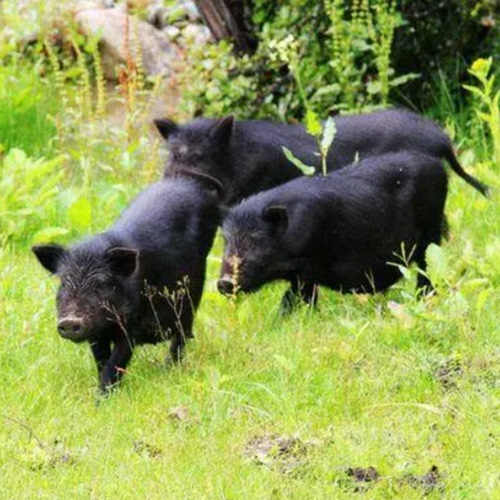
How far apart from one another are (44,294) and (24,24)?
6625mm

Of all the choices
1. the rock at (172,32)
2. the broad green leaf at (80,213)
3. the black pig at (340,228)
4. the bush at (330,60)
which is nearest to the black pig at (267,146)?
the broad green leaf at (80,213)

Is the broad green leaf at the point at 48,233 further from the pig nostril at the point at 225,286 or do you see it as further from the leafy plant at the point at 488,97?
the leafy plant at the point at 488,97

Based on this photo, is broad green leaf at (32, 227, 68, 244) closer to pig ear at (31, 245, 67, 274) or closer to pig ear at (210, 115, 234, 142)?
pig ear at (210, 115, 234, 142)

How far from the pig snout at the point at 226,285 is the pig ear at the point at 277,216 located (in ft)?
1.27

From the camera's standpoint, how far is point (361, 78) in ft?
39.0

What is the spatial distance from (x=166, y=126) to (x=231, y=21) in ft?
8.73

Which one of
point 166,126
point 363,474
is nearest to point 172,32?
point 166,126

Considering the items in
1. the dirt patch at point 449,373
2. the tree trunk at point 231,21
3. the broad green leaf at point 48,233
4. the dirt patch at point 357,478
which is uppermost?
the tree trunk at point 231,21

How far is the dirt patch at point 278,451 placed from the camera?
5998 millimetres

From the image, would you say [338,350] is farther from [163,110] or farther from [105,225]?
[163,110]

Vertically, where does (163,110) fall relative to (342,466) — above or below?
below

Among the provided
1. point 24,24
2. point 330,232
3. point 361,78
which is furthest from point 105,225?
point 24,24

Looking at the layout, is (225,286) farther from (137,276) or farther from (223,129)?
(223,129)

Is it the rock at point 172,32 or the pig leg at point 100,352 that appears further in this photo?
the rock at point 172,32
